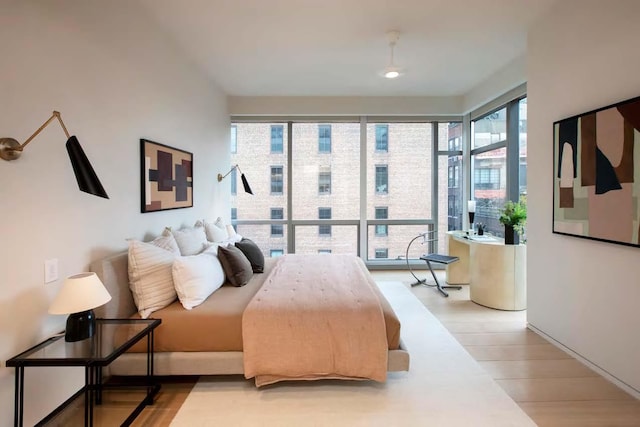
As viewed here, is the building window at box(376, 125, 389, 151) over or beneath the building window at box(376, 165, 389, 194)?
over

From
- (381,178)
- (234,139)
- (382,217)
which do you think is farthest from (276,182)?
(382,217)

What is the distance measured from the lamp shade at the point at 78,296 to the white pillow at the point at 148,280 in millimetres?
453

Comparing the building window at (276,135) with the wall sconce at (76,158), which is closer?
the wall sconce at (76,158)

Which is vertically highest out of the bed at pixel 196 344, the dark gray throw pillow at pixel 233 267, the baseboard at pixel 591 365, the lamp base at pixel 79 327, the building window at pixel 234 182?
the building window at pixel 234 182

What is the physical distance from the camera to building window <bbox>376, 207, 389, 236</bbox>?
545 centimetres

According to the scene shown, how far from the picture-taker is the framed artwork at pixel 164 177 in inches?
108

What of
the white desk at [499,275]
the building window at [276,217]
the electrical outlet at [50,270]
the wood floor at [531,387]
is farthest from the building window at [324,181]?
the electrical outlet at [50,270]

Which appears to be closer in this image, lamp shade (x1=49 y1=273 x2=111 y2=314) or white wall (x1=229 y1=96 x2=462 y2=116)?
lamp shade (x1=49 y1=273 x2=111 y2=314)

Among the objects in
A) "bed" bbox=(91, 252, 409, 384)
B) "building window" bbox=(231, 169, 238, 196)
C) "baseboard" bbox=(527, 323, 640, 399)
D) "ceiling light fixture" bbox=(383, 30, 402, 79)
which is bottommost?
"baseboard" bbox=(527, 323, 640, 399)

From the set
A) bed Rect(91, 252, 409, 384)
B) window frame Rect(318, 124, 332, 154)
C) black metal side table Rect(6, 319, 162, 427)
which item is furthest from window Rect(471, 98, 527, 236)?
black metal side table Rect(6, 319, 162, 427)

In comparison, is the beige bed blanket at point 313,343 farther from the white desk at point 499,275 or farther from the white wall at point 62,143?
the white desk at point 499,275

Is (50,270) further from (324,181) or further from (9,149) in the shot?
(324,181)

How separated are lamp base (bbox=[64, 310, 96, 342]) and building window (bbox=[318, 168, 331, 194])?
406cm

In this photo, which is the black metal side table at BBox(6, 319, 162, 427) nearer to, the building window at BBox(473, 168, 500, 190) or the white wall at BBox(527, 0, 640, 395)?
the white wall at BBox(527, 0, 640, 395)
